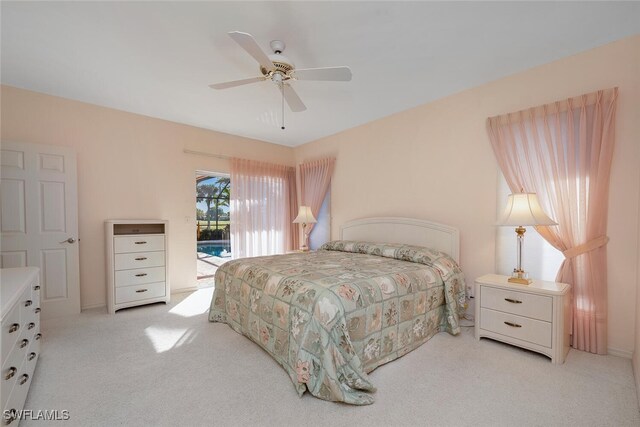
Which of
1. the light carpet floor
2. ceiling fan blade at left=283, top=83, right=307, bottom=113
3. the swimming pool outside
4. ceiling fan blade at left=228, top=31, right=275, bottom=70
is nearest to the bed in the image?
the light carpet floor

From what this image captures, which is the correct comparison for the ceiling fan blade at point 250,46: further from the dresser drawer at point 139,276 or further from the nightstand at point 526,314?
the dresser drawer at point 139,276

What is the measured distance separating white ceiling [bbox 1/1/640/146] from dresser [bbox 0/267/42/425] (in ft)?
6.08

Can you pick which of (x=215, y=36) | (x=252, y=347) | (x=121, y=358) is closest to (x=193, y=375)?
(x=252, y=347)

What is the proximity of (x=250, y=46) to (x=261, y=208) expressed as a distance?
335cm

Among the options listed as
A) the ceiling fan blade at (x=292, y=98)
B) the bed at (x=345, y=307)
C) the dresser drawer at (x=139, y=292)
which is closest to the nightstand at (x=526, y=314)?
the bed at (x=345, y=307)

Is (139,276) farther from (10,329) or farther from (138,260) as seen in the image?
(10,329)

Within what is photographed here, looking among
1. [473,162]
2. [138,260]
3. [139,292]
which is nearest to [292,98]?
[473,162]

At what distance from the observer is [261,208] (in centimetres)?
494

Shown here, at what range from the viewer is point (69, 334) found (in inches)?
105

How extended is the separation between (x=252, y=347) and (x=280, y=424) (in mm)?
953

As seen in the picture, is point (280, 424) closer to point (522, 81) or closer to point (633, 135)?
point (633, 135)

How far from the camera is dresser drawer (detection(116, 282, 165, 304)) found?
3367 mm

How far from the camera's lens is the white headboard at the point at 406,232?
3.12 m

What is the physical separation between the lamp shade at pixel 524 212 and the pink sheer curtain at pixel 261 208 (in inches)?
143
